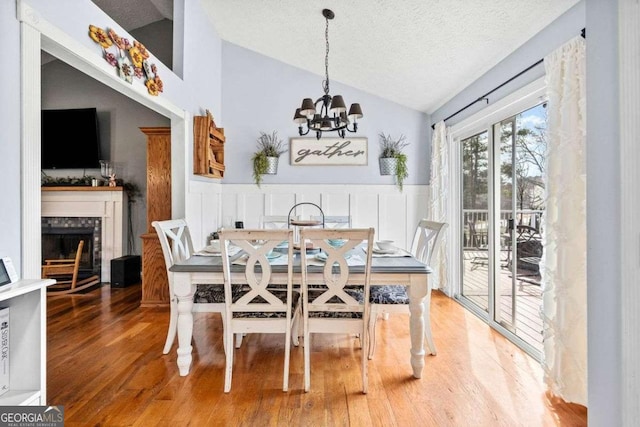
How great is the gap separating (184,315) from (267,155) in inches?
103

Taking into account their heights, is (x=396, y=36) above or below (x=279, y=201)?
above

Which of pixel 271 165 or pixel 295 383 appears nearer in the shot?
pixel 295 383

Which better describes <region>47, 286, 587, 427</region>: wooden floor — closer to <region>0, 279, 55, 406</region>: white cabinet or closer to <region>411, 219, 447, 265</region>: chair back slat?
<region>0, 279, 55, 406</region>: white cabinet

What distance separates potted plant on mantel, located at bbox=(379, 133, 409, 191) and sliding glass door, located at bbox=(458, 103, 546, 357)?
0.78 m

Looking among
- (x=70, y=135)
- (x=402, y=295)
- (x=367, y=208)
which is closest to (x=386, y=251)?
(x=402, y=295)

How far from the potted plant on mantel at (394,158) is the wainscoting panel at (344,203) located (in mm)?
189

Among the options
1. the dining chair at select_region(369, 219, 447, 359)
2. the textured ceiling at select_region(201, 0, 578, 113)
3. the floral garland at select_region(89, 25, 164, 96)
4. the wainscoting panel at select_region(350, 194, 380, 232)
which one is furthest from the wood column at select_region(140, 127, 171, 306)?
the dining chair at select_region(369, 219, 447, 359)

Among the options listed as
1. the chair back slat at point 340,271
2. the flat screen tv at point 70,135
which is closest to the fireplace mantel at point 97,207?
the flat screen tv at point 70,135

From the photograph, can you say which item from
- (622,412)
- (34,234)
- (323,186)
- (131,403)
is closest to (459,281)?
(323,186)

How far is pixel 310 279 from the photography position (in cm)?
203

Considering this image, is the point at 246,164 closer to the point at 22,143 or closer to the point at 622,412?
the point at 22,143

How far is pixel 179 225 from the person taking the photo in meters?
2.73

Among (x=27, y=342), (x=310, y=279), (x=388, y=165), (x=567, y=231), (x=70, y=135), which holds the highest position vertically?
(x=70, y=135)

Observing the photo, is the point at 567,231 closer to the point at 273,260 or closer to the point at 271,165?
the point at 273,260
